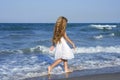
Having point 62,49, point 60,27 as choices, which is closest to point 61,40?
point 62,49

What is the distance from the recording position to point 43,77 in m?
8.39

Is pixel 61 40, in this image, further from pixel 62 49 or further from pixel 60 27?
pixel 60 27

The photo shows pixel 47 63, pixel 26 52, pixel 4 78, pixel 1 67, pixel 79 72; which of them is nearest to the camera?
pixel 4 78

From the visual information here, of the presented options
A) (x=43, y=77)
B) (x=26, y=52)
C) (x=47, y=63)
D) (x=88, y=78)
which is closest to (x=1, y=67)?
(x=47, y=63)

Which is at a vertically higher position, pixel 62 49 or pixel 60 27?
pixel 60 27

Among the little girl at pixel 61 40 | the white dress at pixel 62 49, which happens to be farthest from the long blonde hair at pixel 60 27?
the white dress at pixel 62 49

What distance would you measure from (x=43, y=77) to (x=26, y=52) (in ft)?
21.6

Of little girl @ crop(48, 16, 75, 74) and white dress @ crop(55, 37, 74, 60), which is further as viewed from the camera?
white dress @ crop(55, 37, 74, 60)

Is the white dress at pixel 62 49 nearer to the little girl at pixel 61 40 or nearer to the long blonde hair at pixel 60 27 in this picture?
the little girl at pixel 61 40

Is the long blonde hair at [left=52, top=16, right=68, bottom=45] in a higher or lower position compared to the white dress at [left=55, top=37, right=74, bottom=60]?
higher

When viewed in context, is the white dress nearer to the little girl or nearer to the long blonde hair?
the little girl

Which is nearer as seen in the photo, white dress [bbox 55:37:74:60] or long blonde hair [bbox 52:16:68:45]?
long blonde hair [bbox 52:16:68:45]

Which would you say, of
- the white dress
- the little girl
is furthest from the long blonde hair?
the white dress

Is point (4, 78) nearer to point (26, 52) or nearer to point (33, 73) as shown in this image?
point (33, 73)
